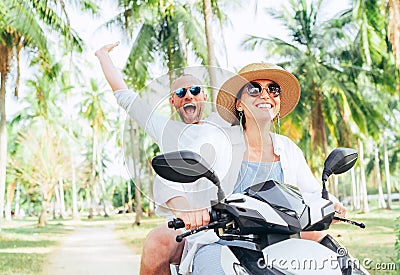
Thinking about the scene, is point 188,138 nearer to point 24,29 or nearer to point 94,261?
point 94,261

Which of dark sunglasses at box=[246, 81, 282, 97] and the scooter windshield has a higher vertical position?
dark sunglasses at box=[246, 81, 282, 97]

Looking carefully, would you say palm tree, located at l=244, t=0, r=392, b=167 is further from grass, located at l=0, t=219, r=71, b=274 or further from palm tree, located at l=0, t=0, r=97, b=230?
grass, located at l=0, t=219, r=71, b=274

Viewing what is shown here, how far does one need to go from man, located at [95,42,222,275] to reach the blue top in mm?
241

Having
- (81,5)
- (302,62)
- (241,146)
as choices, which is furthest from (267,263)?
(302,62)

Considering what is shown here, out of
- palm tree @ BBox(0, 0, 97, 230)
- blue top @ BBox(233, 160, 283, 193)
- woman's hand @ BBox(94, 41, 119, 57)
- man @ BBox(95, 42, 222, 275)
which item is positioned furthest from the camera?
palm tree @ BBox(0, 0, 97, 230)

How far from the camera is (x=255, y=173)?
227 centimetres

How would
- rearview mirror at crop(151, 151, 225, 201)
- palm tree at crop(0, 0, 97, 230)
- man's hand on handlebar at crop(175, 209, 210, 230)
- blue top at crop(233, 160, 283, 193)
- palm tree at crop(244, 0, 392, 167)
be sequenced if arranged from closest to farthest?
rearview mirror at crop(151, 151, 225, 201)
man's hand on handlebar at crop(175, 209, 210, 230)
blue top at crop(233, 160, 283, 193)
palm tree at crop(0, 0, 97, 230)
palm tree at crop(244, 0, 392, 167)

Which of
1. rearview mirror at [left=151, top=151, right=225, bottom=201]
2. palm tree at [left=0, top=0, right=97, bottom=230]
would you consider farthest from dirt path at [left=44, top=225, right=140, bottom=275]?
rearview mirror at [left=151, top=151, right=225, bottom=201]

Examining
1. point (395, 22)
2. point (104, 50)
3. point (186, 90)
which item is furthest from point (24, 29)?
point (186, 90)

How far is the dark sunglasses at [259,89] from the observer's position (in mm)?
2357

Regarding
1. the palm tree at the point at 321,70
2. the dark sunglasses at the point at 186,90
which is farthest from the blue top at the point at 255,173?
the palm tree at the point at 321,70

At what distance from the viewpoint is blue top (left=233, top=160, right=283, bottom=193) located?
2229 mm

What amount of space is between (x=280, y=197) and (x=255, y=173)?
38 centimetres

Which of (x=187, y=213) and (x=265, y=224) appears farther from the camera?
(x=187, y=213)
